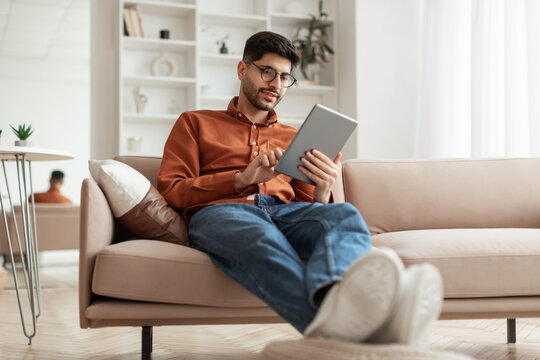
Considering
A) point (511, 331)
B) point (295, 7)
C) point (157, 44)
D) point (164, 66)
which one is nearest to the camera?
point (511, 331)

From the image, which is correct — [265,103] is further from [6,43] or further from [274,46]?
[6,43]

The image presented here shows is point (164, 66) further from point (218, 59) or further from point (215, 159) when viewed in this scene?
point (215, 159)

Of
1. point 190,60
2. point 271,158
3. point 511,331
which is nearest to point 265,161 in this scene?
point 271,158

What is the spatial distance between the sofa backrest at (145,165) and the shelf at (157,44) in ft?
7.63

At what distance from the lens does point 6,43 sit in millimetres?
8070

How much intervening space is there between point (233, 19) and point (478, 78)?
1979 mm

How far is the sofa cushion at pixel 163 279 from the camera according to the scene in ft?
4.91

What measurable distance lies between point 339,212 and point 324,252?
0.70ft

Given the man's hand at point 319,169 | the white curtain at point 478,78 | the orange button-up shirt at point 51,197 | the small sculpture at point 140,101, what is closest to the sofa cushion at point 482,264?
the man's hand at point 319,169

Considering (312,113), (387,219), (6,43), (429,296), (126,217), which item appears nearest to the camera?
(429,296)

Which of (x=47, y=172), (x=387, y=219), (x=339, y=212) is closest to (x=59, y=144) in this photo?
(x=47, y=172)

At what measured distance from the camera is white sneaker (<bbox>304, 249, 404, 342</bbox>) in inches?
39.1

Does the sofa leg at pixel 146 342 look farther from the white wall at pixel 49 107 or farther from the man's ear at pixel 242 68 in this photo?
the white wall at pixel 49 107

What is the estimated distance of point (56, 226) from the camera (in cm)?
514
